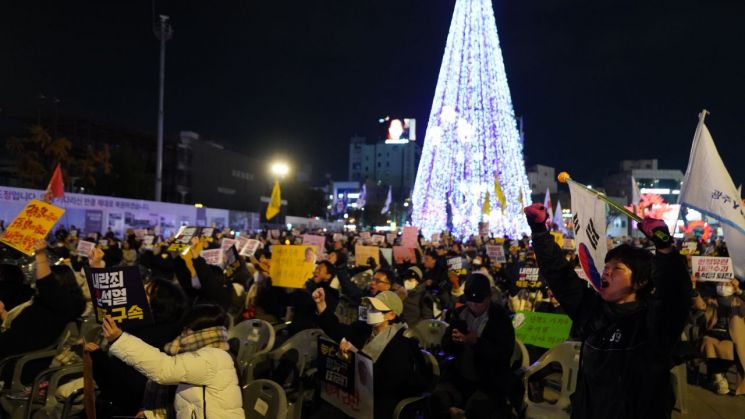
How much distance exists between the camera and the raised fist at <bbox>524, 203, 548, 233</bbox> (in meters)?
2.69

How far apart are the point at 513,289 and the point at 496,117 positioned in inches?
1174

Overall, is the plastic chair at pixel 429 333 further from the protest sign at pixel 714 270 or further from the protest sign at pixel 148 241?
the protest sign at pixel 148 241

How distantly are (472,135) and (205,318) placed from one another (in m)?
35.7

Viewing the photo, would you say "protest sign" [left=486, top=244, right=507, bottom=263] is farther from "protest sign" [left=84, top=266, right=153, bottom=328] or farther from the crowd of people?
"protest sign" [left=84, top=266, right=153, bottom=328]

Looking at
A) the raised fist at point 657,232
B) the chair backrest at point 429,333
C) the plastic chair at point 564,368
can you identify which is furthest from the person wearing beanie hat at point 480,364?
the raised fist at point 657,232

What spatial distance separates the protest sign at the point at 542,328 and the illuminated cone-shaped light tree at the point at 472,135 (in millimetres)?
29146

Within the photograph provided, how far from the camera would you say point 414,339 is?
4488 mm

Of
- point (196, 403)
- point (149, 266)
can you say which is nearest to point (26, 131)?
point (149, 266)

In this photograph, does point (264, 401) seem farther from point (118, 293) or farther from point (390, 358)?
point (118, 293)

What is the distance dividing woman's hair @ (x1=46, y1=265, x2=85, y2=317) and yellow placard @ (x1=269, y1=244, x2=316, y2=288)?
2.67m

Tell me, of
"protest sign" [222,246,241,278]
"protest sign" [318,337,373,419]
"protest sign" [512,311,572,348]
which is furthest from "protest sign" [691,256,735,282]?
"protest sign" [222,246,241,278]

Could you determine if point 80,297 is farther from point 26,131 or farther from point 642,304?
point 26,131

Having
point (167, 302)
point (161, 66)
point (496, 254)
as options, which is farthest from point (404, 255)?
point (161, 66)

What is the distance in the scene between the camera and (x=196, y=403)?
10.1ft
